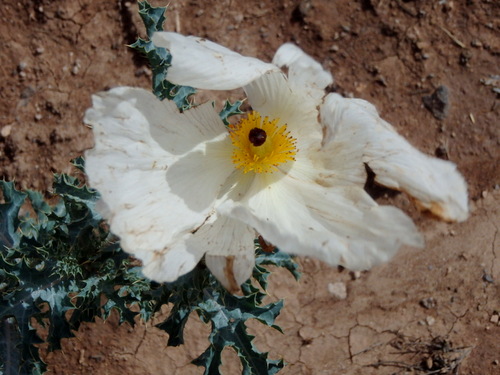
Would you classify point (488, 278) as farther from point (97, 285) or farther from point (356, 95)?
point (97, 285)

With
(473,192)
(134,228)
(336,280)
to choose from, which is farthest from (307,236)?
(473,192)

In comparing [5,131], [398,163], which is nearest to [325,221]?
[398,163]

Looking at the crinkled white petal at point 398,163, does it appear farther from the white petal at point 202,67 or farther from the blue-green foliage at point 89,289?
the blue-green foliage at point 89,289

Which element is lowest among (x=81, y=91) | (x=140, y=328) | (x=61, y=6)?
(x=140, y=328)

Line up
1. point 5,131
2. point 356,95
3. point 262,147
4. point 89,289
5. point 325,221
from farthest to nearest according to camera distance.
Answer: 1. point 356,95
2. point 5,131
3. point 89,289
4. point 262,147
5. point 325,221

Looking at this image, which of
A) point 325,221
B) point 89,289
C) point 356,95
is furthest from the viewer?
point 356,95

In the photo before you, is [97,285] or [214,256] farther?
[97,285]

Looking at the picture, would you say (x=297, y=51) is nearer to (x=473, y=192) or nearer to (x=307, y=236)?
(x=307, y=236)
